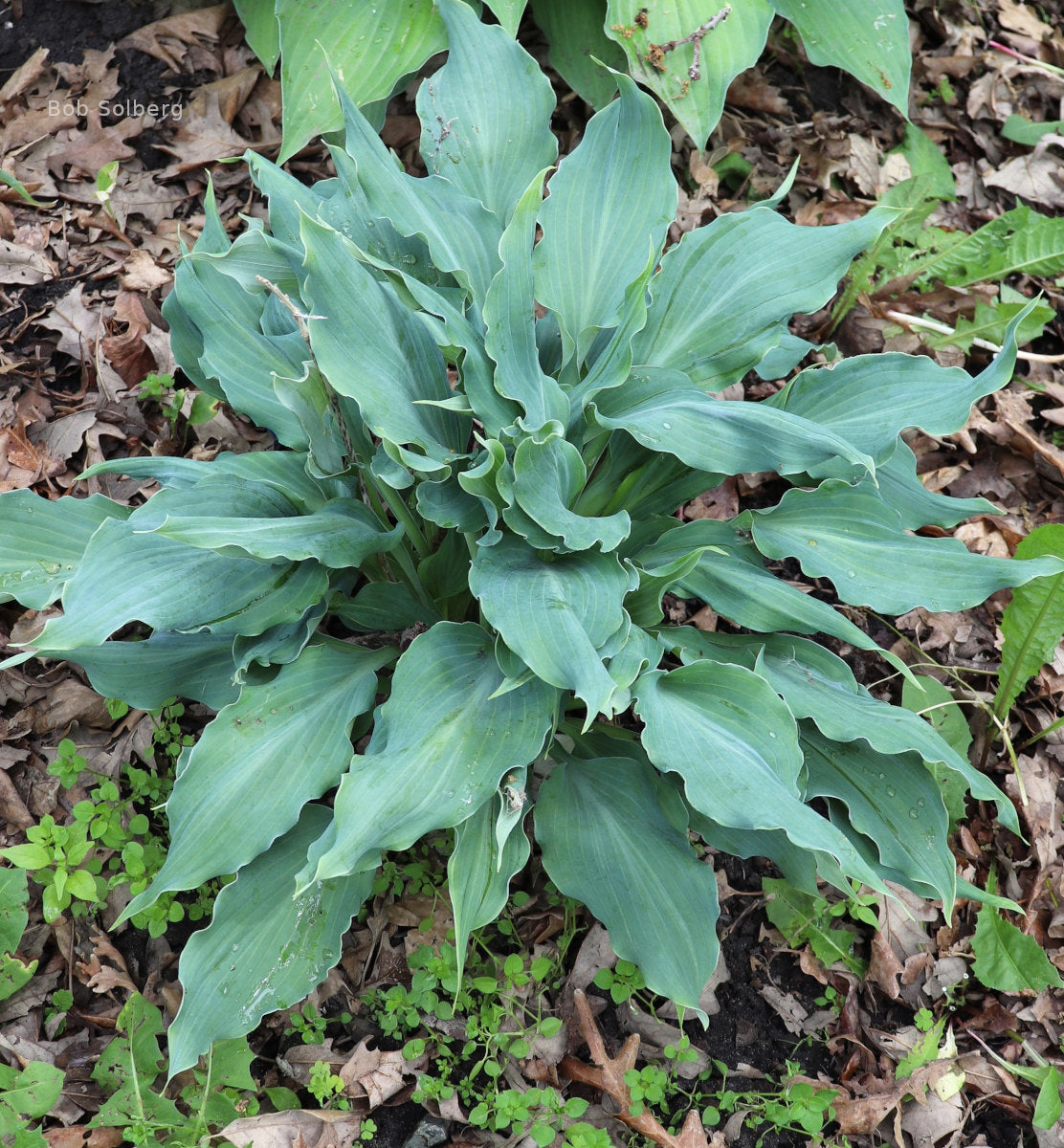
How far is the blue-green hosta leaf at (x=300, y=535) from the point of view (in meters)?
1.64

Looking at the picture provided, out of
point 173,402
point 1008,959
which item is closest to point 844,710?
point 1008,959

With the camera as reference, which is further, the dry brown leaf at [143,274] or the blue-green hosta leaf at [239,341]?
the dry brown leaf at [143,274]

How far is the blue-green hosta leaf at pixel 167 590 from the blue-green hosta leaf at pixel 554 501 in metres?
0.50

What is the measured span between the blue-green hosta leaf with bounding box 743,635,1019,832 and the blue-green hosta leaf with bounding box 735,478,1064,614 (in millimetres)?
179

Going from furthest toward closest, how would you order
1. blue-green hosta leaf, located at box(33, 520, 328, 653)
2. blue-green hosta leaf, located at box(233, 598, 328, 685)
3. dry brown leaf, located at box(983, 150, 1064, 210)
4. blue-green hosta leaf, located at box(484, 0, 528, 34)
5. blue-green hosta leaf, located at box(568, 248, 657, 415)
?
dry brown leaf, located at box(983, 150, 1064, 210), blue-green hosta leaf, located at box(484, 0, 528, 34), blue-green hosta leaf, located at box(233, 598, 328, 685), blue-green hosta leaf, located at box(568, 248, 657, 415), blue-green hosta leaf, located at box(33, 520, 328, 653)

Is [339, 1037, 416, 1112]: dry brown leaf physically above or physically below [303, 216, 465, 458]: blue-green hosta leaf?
below

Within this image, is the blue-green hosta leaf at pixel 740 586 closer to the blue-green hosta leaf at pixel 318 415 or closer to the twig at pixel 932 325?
the blue-green hosta leaf at pixel 318 415

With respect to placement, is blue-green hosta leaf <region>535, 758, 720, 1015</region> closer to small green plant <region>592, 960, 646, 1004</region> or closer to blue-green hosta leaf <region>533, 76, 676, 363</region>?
small green plant <region>592, 960, 646, 1004</region>

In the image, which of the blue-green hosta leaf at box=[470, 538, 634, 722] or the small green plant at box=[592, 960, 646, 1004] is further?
the small green plant at box=[592, 960, 646, 1004]

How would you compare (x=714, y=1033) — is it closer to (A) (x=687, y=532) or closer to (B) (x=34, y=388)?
(A) (x=687, y=532)

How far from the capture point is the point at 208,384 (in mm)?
2336

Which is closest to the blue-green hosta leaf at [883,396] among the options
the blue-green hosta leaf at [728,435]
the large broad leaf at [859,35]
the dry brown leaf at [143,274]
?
the blue-green hosta leaf at [728,435]

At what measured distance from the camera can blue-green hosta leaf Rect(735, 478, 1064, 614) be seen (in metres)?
2.06

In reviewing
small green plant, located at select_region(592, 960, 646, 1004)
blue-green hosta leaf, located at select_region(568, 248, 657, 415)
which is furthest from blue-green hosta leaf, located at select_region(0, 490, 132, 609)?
small green plant, located at select_region(592, 960, 646, 1004)
